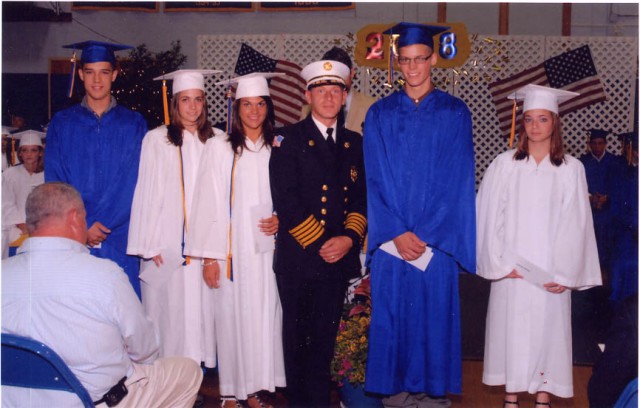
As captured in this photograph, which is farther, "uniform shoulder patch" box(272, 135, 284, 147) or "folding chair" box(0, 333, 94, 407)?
"uniform shoulder patch" box(272, 135, 284, 147)

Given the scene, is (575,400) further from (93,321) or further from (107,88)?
(107,88)

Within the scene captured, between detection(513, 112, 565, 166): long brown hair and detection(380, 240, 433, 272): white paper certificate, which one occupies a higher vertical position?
detection(513, 112, 565, 166): long brown hair

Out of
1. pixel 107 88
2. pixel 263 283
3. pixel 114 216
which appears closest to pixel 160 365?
pixel 263 283

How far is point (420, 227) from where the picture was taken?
3758 millimetres

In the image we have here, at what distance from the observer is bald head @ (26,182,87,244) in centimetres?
257

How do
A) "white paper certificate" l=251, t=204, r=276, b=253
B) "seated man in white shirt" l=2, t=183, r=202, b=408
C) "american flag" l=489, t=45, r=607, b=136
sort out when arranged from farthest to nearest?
"american flag" l=489, t=45, r=607, b=136
"white paper certificate" l=251, t=204, r=276, b=253
"seated man in white shirt" l=2, t=183, r=202, b=408

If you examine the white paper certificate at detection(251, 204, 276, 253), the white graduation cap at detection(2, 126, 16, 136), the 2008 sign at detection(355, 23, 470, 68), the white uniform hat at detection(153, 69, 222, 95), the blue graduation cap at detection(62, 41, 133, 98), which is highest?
the 2008 sign at detection(355, 23, 470, 68)

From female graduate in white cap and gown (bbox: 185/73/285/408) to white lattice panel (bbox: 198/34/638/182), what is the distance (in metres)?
5.02

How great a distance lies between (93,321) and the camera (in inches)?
99.0

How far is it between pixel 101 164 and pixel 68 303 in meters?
1.81

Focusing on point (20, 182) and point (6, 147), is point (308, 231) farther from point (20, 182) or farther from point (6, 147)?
point (6, 147)

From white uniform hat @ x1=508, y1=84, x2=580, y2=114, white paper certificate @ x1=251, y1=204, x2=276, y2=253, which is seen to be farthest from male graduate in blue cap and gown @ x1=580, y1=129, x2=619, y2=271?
white paper certificate @ x1=251, y1=204, x2=276, y2=253

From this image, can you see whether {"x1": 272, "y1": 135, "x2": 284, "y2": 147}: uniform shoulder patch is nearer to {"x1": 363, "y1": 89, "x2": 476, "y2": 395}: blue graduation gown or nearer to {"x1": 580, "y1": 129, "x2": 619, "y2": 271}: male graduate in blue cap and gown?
{"x1": 363, "y1": 89, "x2": 476, "y2": 395}: blue graduation gown

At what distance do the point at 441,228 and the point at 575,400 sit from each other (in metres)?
1.37
